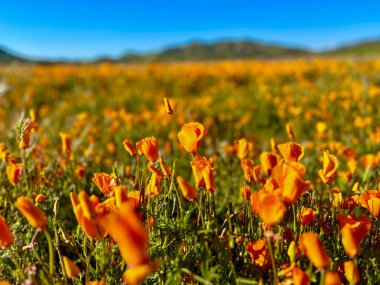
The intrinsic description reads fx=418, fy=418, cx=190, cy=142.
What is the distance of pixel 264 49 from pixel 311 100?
15019cm

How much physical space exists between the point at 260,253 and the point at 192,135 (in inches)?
16.3

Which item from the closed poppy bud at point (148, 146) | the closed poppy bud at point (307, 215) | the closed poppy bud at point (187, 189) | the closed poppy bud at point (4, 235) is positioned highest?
the closed poppy bud at point (148, 146)

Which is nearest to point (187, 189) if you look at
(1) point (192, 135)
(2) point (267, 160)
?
(1) point (192, 135)

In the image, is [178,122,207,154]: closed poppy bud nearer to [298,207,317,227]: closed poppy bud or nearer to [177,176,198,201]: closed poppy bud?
[177,176,198,201]: closed poppy bud

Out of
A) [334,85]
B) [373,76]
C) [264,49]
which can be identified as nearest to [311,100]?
[334,85]

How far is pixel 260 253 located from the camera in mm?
1206

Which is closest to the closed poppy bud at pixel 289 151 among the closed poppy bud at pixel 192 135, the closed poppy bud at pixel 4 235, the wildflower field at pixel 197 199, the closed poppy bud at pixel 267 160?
the wildflower field at pixel 197 199

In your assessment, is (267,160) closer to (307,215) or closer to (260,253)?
(307,215)

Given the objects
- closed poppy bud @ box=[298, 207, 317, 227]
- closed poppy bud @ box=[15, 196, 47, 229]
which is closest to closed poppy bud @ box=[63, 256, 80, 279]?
closed poppy bud @ box=[15, 196, 47, 229]

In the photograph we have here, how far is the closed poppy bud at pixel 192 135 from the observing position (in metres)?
1.33

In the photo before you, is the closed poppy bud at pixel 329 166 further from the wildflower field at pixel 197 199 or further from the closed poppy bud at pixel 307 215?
the closed poppy bud at pixel 307 215

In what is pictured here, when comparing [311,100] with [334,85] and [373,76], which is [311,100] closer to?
[334,85]

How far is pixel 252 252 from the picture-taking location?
1.22 metres

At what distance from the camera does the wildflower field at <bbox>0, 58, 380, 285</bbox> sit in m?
1.05
